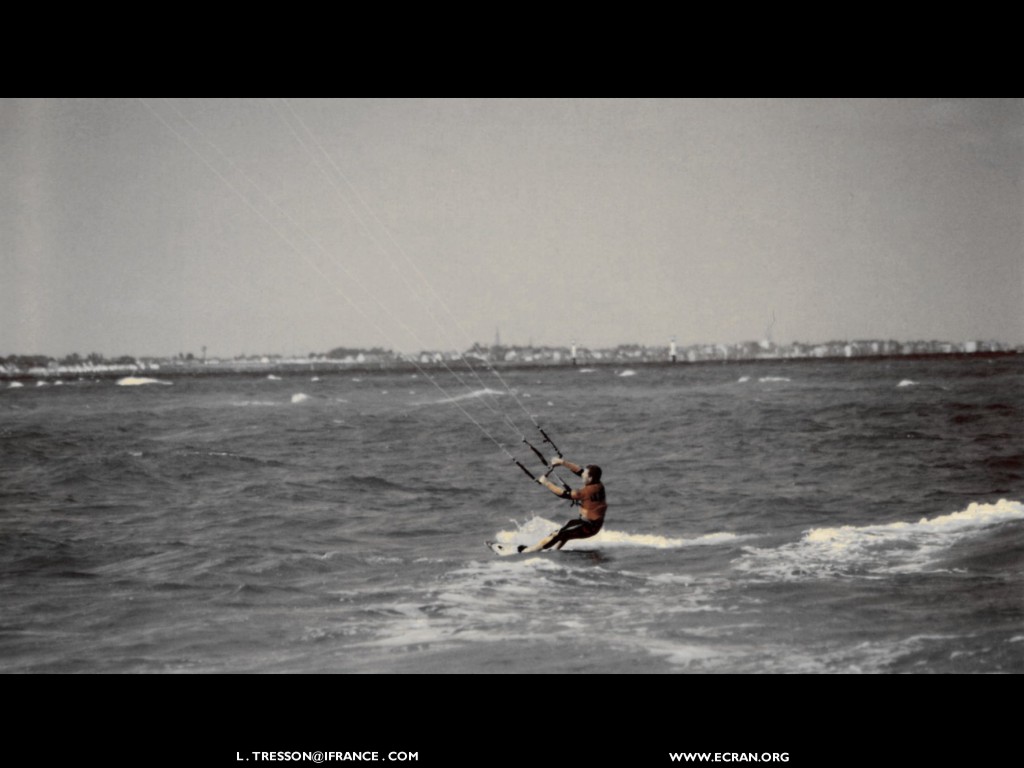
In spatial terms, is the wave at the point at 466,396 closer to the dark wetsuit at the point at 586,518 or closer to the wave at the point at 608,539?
the wave at the point at 608,539

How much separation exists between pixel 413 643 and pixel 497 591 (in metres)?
0.97

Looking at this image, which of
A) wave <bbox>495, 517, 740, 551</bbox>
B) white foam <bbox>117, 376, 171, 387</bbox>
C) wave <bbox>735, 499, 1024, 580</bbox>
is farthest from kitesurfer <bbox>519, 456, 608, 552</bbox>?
white foam <bbox>117, 376, 171, 387</bbox>

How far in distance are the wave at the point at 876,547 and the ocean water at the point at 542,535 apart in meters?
0.03

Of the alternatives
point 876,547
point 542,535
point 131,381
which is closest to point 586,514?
point 542,535

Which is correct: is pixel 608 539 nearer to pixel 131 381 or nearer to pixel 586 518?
pixel 586 518

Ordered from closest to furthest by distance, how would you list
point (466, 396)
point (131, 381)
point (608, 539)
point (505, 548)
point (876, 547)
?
point (876, 547) → point (505, 548) → point (608, 539) → point (131, 381) → point (466, 396)

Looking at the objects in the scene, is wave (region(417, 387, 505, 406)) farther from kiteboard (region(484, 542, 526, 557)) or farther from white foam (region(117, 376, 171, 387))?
kiteboard (region(484, 542, 526, 557))

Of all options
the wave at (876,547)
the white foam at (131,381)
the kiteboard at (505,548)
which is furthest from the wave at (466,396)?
the wave at (876,547)

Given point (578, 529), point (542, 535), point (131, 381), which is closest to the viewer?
point (578, 529)

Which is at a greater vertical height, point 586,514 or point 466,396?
point 466,396

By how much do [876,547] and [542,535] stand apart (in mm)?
2965

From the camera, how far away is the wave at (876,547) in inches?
266

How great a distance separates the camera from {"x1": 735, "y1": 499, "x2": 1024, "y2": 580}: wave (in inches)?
266

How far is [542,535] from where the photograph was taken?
26.5ft
